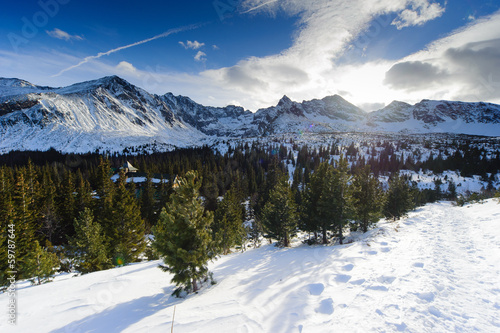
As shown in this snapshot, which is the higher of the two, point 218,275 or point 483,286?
point 483,286

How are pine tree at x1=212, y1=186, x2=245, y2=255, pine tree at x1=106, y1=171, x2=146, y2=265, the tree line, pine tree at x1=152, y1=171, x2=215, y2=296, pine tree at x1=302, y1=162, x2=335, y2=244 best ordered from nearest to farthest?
1. pine tree at x1=152, y1=171, x2=215, y2=296
2. the tree line
3. pine tree at x1=302, y1=162, x2=335, y2=244
4. pine tree at x1=106, y1=171, x2=146, y2=265
5. pine tree at x1=212, y1=186, x2=245, y2=255

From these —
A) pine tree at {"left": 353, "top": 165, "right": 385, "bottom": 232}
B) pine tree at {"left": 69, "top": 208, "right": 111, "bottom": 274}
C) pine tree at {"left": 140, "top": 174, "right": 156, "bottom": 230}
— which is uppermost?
pine tree at {"left": 353, "top": 165, "right": 385, "bottom": 232}

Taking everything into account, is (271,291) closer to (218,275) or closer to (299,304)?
(299,304)

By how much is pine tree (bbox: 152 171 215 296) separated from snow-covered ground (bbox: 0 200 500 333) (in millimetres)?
1136

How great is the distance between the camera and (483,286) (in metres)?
6.88

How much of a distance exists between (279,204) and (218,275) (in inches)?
457

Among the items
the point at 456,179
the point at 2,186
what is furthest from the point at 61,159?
the point at 456,179

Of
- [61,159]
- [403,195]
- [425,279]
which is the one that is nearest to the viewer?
[425,279]

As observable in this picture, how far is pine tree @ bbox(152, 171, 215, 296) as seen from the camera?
10.3 meters

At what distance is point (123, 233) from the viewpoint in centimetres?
2573

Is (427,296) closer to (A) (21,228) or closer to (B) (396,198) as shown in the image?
(B) (396,198)

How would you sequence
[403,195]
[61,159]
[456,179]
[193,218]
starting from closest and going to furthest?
1. [193,218]
2. [403,195]
3. [456,179]
4. [61,159]

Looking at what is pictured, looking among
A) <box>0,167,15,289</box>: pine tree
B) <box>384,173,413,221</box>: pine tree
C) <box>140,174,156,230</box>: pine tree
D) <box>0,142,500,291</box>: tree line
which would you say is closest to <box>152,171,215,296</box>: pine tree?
<box>0,142,500,291</box>: tree line

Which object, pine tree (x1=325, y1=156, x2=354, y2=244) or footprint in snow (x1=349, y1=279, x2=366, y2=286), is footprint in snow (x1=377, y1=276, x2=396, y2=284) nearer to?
footprint in snow (x1=349, y1=279, x2=366, y2=286)
